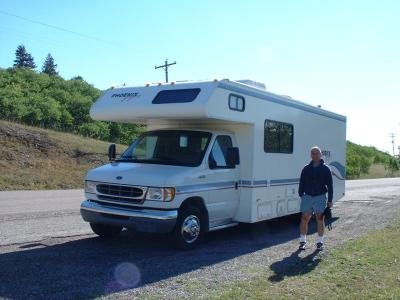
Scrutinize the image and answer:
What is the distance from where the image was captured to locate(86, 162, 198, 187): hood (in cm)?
789

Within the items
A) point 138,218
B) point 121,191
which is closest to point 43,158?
point 121,191

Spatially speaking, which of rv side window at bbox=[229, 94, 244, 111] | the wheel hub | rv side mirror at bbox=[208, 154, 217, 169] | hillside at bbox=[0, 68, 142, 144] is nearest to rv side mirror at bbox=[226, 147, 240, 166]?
rv side mirror at bbox=[208, 154, 217, 169]

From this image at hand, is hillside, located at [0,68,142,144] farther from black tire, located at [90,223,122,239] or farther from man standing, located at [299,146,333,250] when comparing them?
man standing, located at [299,146,333,250]

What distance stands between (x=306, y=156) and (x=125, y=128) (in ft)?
106

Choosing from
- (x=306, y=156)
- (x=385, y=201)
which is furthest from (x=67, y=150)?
(x=306, y=156)

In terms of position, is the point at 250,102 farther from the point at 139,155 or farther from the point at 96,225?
the point at 96,225

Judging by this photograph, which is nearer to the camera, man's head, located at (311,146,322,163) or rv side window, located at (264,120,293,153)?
man's head, located at (311,146,322,163)

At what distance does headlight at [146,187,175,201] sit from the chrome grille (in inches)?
5.5

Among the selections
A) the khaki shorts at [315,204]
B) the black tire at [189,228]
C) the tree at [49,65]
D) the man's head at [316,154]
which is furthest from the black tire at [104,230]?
the tree at [49,65]

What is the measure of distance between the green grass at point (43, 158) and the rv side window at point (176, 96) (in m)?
14.0

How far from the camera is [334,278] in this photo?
6637mm

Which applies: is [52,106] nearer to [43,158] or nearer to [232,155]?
[43,158]

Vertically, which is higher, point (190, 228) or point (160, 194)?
point (160, 194)

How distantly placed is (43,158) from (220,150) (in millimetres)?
19342
